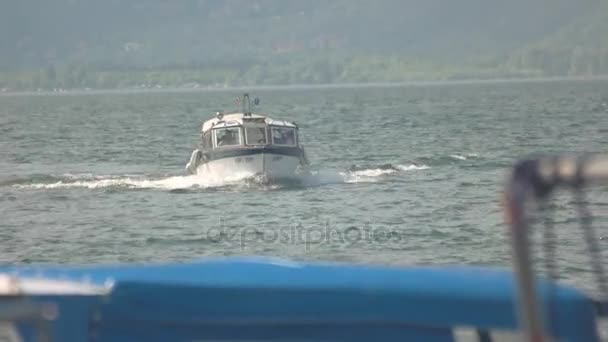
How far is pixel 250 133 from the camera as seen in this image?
1417 inches

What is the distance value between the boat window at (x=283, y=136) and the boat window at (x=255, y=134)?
0.34m

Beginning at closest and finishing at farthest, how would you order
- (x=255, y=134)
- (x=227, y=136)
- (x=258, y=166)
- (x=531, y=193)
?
1. (x=531, y=193)
2. (x=258, y=166)
3. (x=255, y=134)
4. (x=227, y=136)

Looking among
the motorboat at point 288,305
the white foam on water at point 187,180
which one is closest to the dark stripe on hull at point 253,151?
the white foam on water at point 187,180

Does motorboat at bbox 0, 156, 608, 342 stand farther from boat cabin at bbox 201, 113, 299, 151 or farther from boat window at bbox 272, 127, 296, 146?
boat window at bbox 272, 127, 296, 146

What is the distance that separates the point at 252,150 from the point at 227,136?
1498 mm

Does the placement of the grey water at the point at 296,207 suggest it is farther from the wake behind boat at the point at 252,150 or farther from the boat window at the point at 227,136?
the boat window at the point at 227,136

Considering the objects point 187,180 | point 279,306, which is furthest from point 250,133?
point 279,306

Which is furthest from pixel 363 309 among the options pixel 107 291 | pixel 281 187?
pixel 281 187

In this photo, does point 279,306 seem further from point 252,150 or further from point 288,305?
point 252,150

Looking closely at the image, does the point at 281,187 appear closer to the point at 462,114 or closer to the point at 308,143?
the point at 308,143

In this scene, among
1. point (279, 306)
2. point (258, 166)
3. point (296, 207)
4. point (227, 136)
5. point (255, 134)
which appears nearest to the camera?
point (279, 306)

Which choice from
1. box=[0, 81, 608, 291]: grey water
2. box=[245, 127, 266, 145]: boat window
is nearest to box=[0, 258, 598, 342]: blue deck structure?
box=[0, 81, 608, 291]: grey water

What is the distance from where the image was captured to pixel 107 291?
6.78 m

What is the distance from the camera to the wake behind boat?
35.2 m
